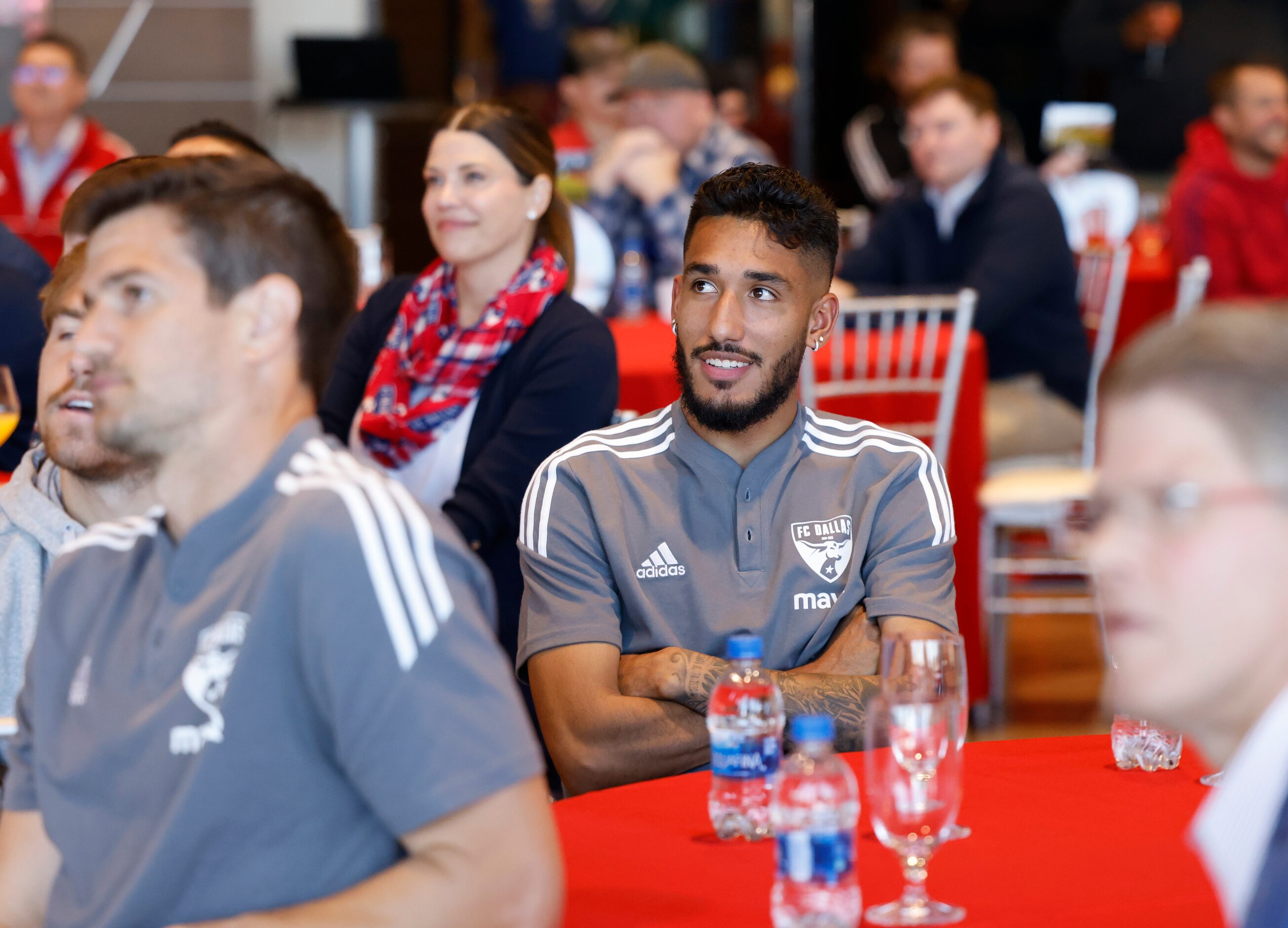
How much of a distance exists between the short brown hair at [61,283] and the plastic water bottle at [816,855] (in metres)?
1.24

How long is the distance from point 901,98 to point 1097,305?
2762 mm

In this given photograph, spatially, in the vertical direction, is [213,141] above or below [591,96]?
below

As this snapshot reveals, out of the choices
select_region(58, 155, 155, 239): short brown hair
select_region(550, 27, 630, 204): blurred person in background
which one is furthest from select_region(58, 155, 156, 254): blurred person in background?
select_region(550, 27, 630, 204): blurred person in background

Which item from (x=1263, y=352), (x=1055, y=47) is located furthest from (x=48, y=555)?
(x=1055, y=47)

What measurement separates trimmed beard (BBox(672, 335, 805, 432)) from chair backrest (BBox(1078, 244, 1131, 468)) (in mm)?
2435

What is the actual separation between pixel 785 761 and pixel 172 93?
7701 mm

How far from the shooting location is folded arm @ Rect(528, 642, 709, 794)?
6.08 feet

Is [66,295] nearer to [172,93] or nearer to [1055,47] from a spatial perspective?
[172,93]

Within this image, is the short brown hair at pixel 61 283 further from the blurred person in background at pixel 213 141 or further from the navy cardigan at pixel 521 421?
the blurred person in background at pixel 213 141

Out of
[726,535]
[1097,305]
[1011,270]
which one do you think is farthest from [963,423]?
[726,535]

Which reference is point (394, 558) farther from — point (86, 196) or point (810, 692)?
point (810, 692)

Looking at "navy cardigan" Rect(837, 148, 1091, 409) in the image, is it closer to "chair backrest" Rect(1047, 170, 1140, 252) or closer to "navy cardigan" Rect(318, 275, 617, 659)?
"navy cardigan" Rect(318, 275, 617, 659)

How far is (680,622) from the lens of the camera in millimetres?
1954

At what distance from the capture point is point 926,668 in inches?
55.8
